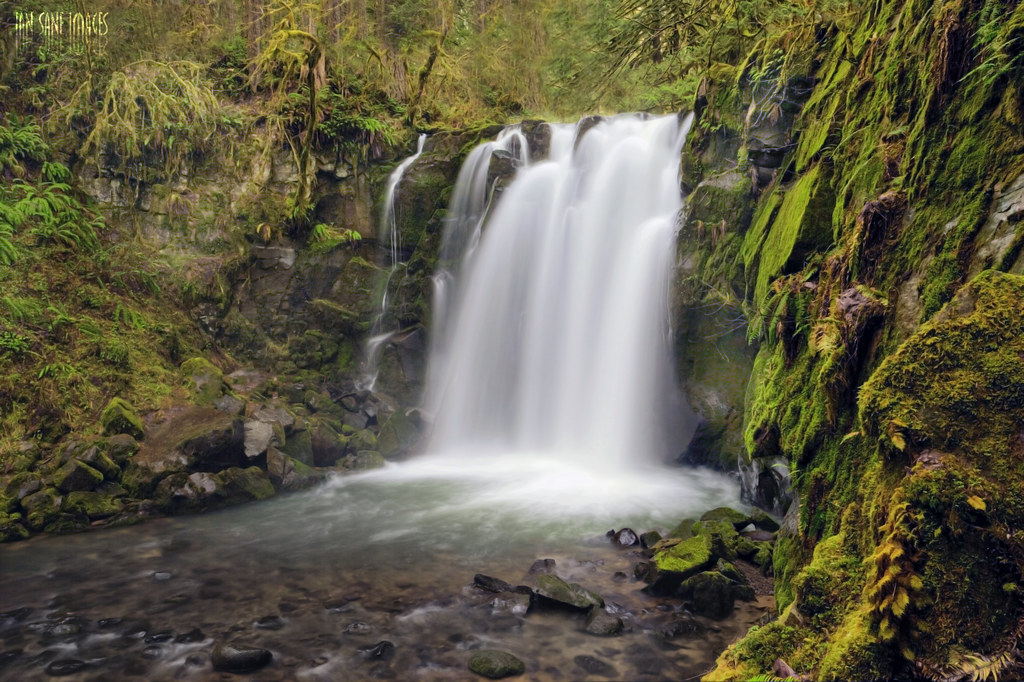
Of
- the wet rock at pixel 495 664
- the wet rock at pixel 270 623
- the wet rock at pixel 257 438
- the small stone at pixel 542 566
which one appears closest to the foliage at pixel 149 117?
the wet rock at pixel 257 438

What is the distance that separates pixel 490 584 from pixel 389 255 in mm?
9974

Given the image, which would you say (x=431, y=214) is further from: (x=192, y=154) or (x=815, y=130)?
(x=815, y=130)

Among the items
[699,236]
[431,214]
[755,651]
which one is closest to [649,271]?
[699,236]

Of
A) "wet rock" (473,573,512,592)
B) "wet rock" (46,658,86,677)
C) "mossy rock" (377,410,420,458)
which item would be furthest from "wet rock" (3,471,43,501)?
"wet rock" (473,573,512,592)

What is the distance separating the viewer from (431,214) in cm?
1391

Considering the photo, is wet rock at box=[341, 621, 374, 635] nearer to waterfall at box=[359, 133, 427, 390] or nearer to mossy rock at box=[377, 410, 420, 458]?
mossy rock at box=[377, 410, 420, 458]

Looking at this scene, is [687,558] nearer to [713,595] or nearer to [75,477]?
[713,595]

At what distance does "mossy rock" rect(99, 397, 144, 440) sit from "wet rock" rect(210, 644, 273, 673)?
5.41 meters

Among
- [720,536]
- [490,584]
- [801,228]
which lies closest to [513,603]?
[490,584]

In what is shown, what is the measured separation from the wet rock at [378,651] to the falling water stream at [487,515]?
0.03 meters

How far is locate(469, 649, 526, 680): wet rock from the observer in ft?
13.2

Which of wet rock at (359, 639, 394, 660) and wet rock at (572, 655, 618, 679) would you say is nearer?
wet rock at (572, 655, 618, 679)

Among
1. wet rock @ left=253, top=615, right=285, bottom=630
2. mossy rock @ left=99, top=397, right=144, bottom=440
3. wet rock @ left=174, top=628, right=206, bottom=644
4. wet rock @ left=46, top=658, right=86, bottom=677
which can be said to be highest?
mossy rock @ left=99, top=397, right=144, bottom=440

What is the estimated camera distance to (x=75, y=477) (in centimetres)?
754
